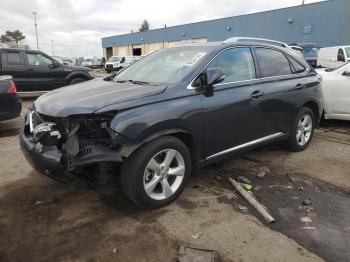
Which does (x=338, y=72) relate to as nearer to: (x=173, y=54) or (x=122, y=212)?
(x=173, y=54)

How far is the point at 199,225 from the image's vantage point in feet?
10.6

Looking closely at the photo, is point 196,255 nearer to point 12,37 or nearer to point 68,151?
point 68,151

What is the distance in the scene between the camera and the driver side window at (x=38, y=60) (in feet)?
36.0

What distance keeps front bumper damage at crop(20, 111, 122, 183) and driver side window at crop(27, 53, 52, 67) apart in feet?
28.3

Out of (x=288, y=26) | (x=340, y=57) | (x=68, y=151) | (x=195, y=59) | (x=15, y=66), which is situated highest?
(x=288, y=26)

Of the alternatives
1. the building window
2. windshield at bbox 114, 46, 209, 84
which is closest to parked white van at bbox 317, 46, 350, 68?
the building window

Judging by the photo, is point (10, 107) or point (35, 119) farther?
point (10, 107)

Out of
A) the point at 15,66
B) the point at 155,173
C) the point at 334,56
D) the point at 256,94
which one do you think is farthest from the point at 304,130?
the point at 334,56

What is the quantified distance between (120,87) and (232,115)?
4.28 feet

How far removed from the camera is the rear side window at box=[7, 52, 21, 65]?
10.6 metres

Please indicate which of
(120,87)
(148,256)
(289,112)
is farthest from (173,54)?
(148,256)

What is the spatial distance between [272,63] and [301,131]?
1315mm

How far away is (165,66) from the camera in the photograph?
414 centimetres

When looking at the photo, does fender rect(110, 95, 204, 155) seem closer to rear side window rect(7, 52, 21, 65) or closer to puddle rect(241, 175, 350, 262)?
puddle rect(241, 175, 350, 262)
